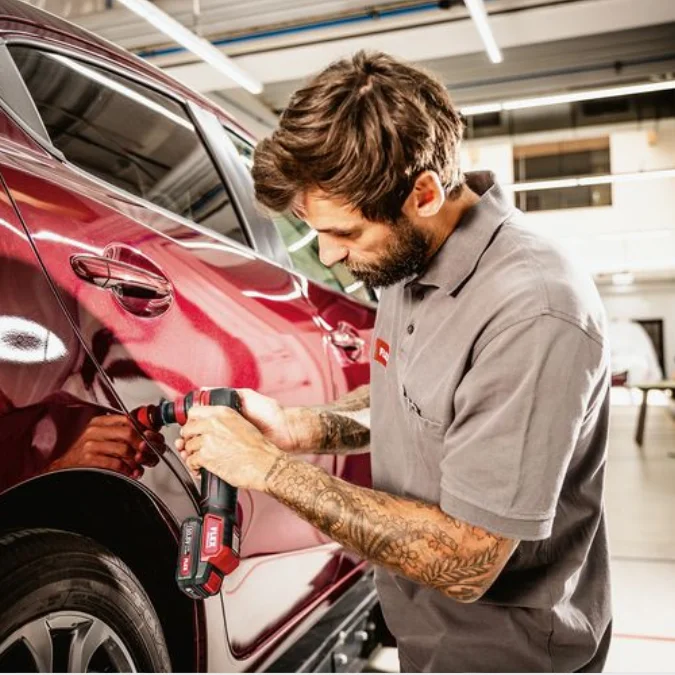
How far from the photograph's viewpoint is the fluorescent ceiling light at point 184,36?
15.3 ft

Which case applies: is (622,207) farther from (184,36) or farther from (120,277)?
(120,277)

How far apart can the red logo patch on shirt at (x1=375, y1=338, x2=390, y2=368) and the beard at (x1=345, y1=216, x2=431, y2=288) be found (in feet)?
0.62

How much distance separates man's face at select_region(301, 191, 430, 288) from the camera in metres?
1.23

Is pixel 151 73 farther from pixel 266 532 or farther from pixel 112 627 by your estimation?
pixel 112 627

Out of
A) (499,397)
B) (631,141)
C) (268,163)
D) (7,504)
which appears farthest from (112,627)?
(631,141)

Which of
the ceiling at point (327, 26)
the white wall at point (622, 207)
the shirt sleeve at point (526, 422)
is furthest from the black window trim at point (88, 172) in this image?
the white wall at point (622, 207)

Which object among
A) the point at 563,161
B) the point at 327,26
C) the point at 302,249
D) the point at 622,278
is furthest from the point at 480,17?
the point at 622,278

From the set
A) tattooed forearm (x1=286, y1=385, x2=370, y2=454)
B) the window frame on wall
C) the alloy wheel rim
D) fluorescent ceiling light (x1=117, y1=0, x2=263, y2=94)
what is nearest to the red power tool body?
the alloy wheel rim

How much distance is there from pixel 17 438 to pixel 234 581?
59 centimetres

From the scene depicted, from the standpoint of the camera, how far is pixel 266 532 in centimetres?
149

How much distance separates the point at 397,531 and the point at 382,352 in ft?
1.33

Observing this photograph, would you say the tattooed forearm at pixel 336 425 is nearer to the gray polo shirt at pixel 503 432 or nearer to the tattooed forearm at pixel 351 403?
the tattooed forearm at pixel 351 403

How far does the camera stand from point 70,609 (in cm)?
103

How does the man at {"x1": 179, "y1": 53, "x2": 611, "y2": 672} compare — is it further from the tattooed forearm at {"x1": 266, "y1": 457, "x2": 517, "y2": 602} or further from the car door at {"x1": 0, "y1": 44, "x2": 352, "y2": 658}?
the car door at {"x1": 0, "y1": 44, "x2": 352, "y2": 658}
